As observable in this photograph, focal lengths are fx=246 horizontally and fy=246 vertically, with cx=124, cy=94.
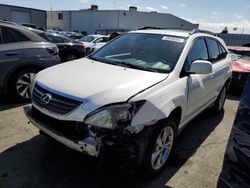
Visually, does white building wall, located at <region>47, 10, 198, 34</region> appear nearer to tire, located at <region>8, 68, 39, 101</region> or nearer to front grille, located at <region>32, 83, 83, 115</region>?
tire, located at <region>8, 68, 39, 101</region>

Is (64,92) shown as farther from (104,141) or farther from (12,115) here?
(12,115)

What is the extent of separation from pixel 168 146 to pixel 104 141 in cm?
109

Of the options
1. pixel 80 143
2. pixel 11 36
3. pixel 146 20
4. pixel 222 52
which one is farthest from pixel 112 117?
pixel 146 20

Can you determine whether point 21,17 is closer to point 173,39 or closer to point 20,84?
point 20,84

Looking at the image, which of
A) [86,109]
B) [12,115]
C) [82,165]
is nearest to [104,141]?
[86,109]

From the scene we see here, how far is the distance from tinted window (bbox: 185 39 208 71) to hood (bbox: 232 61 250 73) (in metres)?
3.81

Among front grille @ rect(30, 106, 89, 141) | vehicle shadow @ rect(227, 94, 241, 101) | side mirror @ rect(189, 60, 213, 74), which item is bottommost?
vehicle shadow @ rect(227, 94, 241, 101)

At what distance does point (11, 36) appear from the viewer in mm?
5066

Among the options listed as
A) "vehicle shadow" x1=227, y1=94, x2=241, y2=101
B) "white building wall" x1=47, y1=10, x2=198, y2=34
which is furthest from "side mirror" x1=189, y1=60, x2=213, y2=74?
"white building wall" x1=47, y1=10, x2=198, y2=34

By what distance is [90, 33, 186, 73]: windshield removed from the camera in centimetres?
330

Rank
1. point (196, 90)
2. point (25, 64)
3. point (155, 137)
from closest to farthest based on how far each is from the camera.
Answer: point (155, 137) → point (196, 90) → point (25, 64)

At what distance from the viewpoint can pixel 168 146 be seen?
308 centimetres

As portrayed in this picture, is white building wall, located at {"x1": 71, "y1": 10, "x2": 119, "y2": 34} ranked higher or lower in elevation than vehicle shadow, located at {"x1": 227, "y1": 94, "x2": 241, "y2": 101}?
higher

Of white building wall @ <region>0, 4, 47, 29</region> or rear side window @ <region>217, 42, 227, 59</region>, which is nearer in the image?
Result: rear side window @ <region>217, 42, 227, 59</region>
